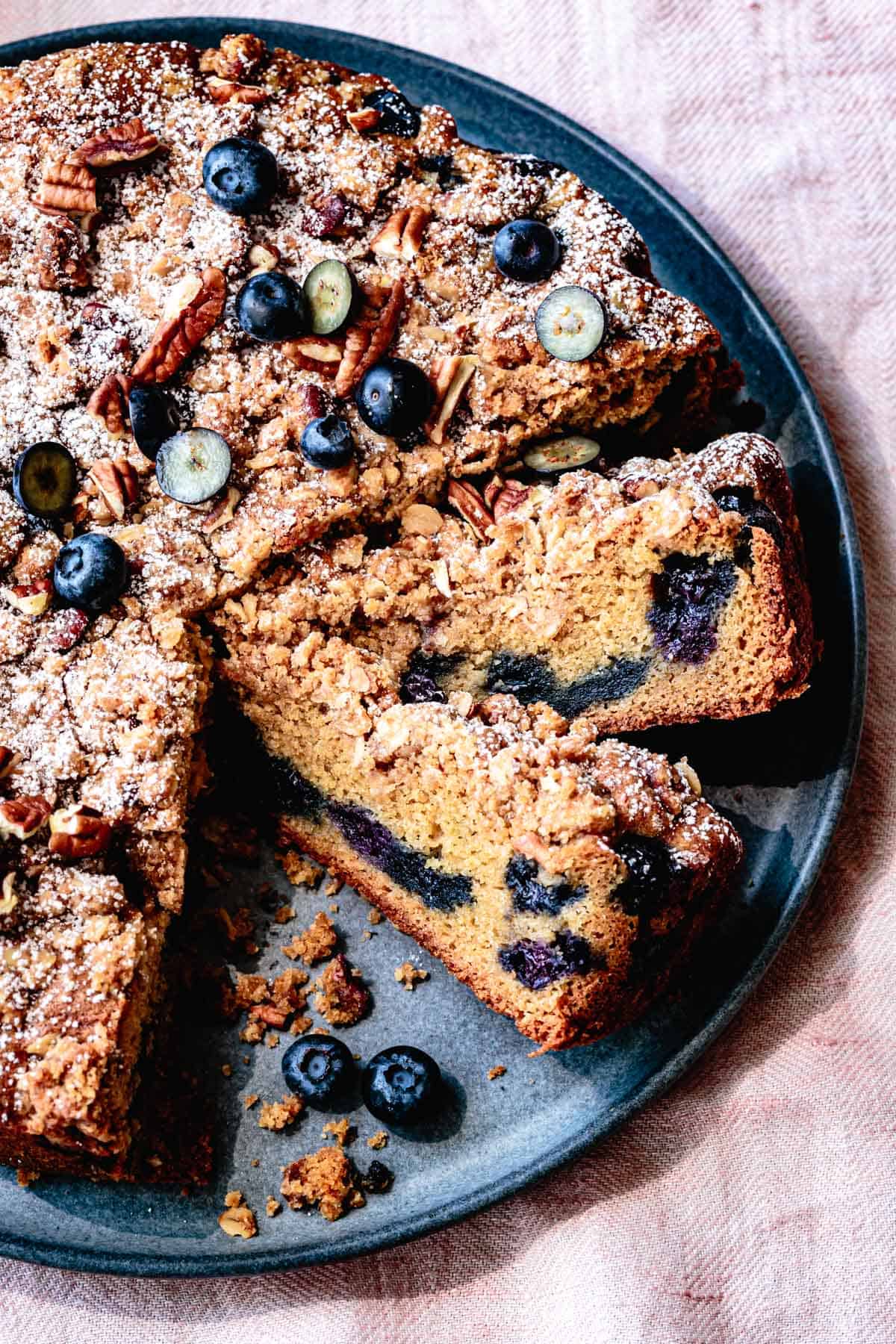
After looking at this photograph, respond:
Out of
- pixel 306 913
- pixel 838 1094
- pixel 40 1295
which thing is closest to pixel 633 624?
pixel 306 913

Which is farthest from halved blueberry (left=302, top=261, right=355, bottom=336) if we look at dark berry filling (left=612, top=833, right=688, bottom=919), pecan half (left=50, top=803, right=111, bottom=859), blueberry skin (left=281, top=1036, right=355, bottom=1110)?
blueberry skin (left=281, top=1036, right=355, bottom=1110)

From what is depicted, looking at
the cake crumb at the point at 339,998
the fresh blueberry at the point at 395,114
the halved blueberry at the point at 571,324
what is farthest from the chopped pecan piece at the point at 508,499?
the cake crumb at the point at 339,998

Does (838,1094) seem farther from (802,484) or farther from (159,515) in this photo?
(159,515)

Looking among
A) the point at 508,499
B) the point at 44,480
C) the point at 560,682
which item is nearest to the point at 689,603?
→ the point at 560,682

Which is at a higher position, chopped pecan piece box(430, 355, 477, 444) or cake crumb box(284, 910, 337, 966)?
chopped pecan piece box(430, 355, 477, 444)

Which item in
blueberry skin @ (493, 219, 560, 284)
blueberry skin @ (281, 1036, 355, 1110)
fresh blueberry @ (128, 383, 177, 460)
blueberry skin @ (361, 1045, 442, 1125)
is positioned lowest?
blueberry skin @ (281, 1036, 355, 1110)

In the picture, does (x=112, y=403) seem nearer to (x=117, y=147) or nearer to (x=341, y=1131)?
(x=117, y=147)

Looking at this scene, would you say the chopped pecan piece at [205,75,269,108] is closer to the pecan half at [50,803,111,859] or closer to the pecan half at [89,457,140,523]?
the pecan half at [89,457,140,523]

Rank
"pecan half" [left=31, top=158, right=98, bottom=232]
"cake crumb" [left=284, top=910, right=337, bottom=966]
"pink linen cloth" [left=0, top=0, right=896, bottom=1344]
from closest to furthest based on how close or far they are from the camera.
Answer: "pecan half" [left=31, top=158, right=98, bottom=232]
"pink linen cloth" [left=0, top=0, right=896, bottom=1344]
"cake crumb" [left=284, top=910, right=337, bottom=966]
